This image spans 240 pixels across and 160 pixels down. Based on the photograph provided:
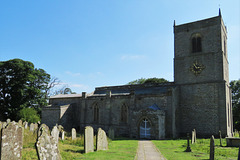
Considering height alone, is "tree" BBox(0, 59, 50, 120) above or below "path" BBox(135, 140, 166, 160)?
above

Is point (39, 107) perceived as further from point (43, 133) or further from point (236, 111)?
point (236, 111)

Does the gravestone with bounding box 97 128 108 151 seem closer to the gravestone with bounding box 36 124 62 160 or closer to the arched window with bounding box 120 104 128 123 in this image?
the gravestone with bounding box 36 124 62 160

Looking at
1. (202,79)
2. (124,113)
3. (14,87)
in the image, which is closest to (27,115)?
(14,87)

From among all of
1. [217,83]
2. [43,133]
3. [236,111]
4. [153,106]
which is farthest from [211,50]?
[43,133]

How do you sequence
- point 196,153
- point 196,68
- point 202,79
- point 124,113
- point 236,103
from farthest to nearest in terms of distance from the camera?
1. point 236,103
2. point 124,113
3. point 196,68
4. point 202,79
5. point 196,153

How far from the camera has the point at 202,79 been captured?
79.2 feet

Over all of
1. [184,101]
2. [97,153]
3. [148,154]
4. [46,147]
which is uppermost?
[184,101]

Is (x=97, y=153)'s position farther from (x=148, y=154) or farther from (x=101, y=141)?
(x=148, y=154)

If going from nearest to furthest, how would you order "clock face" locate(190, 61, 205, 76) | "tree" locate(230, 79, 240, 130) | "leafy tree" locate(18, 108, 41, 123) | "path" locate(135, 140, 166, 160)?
"path" locate(135, 140, 166, 160), "clock face" locate(190, 61, 205, 76), "leafy tree" locate(18, 108, 41, 123), "tree" locate(230, 79, 240, 130)

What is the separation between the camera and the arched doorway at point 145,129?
21219 millimetres

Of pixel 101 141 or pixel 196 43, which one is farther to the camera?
pixel 196 43

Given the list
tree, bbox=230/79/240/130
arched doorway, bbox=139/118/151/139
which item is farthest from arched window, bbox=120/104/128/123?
tree, bbox=230/79/240/130

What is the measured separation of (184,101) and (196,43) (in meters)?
8.07

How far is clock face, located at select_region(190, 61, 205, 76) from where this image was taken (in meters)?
24.4
